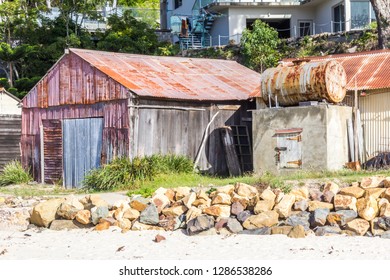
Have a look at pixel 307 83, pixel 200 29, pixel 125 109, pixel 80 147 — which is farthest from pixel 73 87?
pixel 200 29

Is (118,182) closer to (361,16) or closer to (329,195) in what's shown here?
(329,195)

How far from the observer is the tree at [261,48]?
1499 inches

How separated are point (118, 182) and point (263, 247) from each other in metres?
8.53

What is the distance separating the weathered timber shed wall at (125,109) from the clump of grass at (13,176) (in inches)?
24.6

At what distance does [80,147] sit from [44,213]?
26.8 ft

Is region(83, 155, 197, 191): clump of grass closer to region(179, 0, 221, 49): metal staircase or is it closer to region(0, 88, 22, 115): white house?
region(0, 88, 22, 115): white house

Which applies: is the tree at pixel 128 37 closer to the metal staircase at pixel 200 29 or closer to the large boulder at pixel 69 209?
the metal staircase at pixel 200 29

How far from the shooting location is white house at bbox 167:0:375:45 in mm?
43438

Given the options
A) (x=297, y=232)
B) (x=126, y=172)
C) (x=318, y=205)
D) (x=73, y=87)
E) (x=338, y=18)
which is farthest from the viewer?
(x=338, y=18)

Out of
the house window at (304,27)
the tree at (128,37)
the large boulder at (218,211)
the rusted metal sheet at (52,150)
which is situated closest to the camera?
the large boulder at (218,211)

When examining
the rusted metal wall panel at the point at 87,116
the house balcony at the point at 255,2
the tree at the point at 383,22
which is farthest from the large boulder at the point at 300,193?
the house balcony at the point at 255,2

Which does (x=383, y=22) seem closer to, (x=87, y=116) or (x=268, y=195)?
(x=87, y=116)

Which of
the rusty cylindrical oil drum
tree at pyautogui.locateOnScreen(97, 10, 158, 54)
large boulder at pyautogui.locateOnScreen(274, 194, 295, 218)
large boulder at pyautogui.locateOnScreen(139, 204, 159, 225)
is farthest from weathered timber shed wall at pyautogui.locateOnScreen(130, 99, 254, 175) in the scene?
tree at pyautogui.locateOnScreen(97, 10, 158, 54)

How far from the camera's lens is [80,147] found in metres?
27.3
